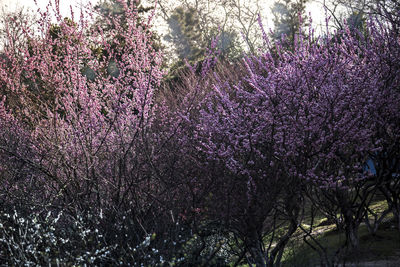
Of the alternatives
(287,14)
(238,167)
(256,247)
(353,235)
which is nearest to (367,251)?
(353,235)

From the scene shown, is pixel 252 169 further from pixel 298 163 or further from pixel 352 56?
pixel 352 56

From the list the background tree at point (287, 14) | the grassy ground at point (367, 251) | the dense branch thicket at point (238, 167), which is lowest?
the grassy ground at point (367, 251)

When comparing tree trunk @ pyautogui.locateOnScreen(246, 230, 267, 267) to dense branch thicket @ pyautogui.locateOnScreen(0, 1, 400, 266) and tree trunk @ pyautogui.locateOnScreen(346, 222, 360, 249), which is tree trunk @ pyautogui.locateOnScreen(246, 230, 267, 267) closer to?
dense branch thicket @ pyautogui.locateOnScreen(0, 1, 400, 266)

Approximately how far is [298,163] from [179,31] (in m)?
29.0

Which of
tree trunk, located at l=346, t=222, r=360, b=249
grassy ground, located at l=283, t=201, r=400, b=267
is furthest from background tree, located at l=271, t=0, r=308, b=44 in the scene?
tree trunk, located at l=346, t=222, r=360, b=249

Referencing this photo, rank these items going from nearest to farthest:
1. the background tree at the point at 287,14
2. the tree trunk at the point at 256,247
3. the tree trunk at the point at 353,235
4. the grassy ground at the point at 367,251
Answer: the tree trunk at the point at 256,247, the tree trunk at the point at 353,235, the grassy ground at the point at 367,251, the background tree at the point at 287,14

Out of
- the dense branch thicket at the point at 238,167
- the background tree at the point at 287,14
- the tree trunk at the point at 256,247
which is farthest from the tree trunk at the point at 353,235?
the background tree at the point at 287,14

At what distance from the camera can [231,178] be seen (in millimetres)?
5152

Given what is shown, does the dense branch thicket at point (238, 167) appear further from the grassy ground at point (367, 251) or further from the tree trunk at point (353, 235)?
the grassy ground at point (367, 251)

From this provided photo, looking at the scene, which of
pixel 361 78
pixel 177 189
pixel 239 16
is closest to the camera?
pixel 361 78

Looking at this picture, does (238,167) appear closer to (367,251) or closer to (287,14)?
(367,251)

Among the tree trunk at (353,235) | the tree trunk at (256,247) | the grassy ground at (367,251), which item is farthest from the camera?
the grassy ground at (367,251)

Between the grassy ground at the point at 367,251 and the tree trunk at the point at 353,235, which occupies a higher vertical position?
the tree trunk at the point at 353,235

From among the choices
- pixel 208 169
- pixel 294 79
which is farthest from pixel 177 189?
pixel 294 79
